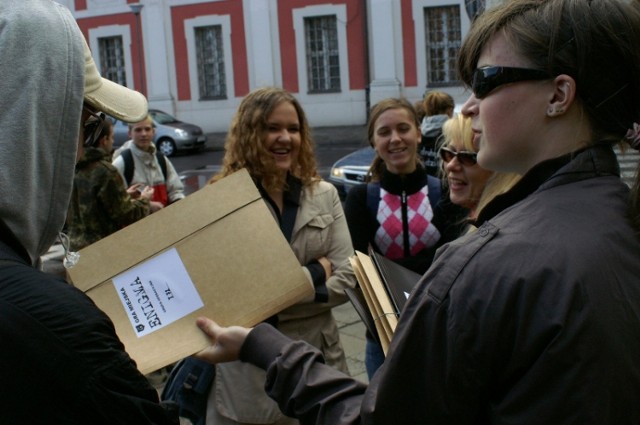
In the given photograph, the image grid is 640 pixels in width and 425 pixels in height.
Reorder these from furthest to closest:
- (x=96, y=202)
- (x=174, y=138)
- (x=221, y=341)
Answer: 1. (x=174, y=138)
2. (x=96, y=202)
3. (x=221, y=341)

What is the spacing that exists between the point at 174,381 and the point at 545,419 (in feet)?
5.86

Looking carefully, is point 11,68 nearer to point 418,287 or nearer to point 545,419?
point 418,287

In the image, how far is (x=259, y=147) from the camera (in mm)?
2971

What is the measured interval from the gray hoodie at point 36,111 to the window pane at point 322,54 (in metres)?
22.8

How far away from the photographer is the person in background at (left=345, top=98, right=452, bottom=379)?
11.5 ft

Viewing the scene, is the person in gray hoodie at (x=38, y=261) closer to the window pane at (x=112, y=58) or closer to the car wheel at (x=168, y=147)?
the car wheel at (x=168, y=147)

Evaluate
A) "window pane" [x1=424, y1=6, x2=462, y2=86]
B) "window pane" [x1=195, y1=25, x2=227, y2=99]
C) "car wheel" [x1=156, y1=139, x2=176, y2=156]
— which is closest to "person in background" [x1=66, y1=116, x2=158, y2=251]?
"car wheel" [x1=156, y1=139, x2=176, y2=156]

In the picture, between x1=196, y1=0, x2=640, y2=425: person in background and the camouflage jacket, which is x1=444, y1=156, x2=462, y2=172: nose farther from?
the camouflage jacket

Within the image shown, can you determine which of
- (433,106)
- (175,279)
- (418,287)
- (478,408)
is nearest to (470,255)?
(418,287)

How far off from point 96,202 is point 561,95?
392cm

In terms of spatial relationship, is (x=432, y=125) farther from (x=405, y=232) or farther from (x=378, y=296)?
(x=378, y=296)

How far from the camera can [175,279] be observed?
1958 millimetres

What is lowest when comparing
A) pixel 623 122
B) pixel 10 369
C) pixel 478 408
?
pixel 478 408

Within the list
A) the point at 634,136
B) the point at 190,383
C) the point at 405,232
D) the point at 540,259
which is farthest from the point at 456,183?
the point at 540,259
